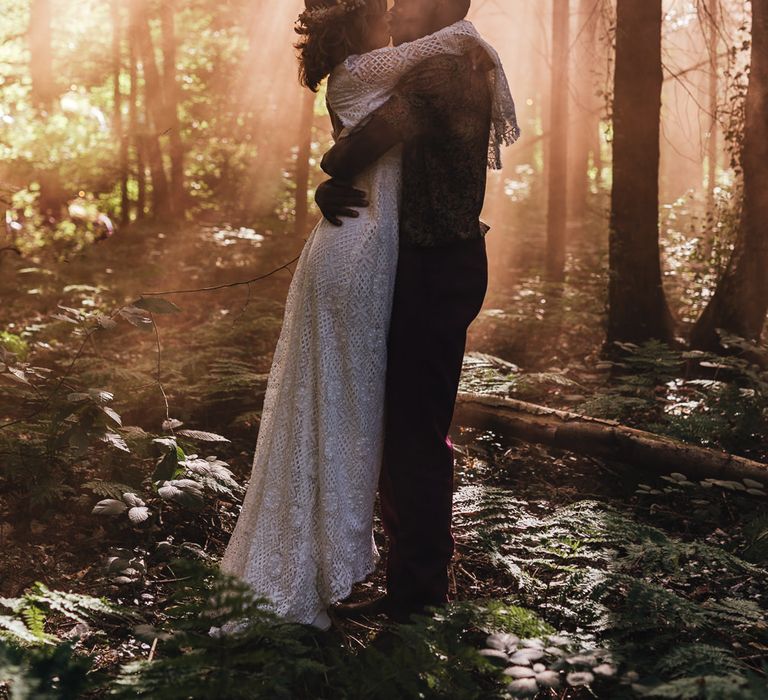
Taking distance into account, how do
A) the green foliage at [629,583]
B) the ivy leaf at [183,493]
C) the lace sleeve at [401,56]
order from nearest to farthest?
1. the green foliage at [629,583]
2. the lace sleeve at [401,56]
3. the ivy leaf at [183,493]

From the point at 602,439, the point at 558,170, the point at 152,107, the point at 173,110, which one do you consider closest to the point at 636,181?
the point at 602,439

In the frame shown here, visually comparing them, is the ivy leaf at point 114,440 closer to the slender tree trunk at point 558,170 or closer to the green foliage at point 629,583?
the green foliage at point 629,583

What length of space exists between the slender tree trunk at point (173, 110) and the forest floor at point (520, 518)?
762 centimetres

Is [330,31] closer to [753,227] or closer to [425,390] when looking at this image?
[425,390]

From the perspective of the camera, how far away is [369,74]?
2908 mm

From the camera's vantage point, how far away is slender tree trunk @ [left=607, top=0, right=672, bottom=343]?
7.23 metres

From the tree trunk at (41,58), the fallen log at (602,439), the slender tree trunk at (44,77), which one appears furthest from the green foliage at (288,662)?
the tree trunk at (41,58)

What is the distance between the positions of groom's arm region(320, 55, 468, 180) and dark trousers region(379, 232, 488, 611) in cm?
40

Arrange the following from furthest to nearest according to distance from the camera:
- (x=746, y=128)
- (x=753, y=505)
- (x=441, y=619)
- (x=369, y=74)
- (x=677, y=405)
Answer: (x=746, y=128), (x=677, y=405), (x=753, y=505), (x=369, y=74), (x=441, y=619)

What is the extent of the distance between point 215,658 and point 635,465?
126 inches

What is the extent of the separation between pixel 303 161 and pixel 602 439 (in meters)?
9.57

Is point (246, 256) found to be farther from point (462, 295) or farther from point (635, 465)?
point (462, 295)

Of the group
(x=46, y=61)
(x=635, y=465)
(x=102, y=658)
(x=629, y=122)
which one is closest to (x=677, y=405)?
(x=635, y=465)

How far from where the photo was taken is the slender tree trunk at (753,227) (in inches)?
277
